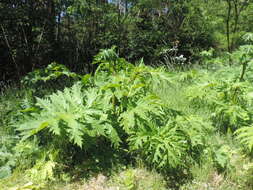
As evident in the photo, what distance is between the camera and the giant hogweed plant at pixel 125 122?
5.36 ft

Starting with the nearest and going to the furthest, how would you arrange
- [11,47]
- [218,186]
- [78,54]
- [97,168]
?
[218,186] → [97,168] → [11,47] → [78,54]

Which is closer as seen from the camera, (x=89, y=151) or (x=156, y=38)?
(x=89, y=151)

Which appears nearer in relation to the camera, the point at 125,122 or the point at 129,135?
the point at 125,122

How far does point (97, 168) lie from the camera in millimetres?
1864

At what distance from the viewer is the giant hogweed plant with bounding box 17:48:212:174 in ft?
5.36

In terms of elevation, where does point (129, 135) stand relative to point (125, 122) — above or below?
below

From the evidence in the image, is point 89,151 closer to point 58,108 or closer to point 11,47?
point 58,108

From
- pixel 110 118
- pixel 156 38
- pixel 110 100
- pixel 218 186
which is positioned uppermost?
pixel 156 38

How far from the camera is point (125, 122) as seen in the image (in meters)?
1.76

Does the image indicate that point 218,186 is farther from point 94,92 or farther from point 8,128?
point 8,128

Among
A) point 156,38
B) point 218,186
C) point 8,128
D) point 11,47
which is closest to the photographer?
point 218,186

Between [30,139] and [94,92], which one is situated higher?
[94,92]

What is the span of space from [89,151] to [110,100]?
21.8 inches

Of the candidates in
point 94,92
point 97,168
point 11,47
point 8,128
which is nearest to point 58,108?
point 94,92
